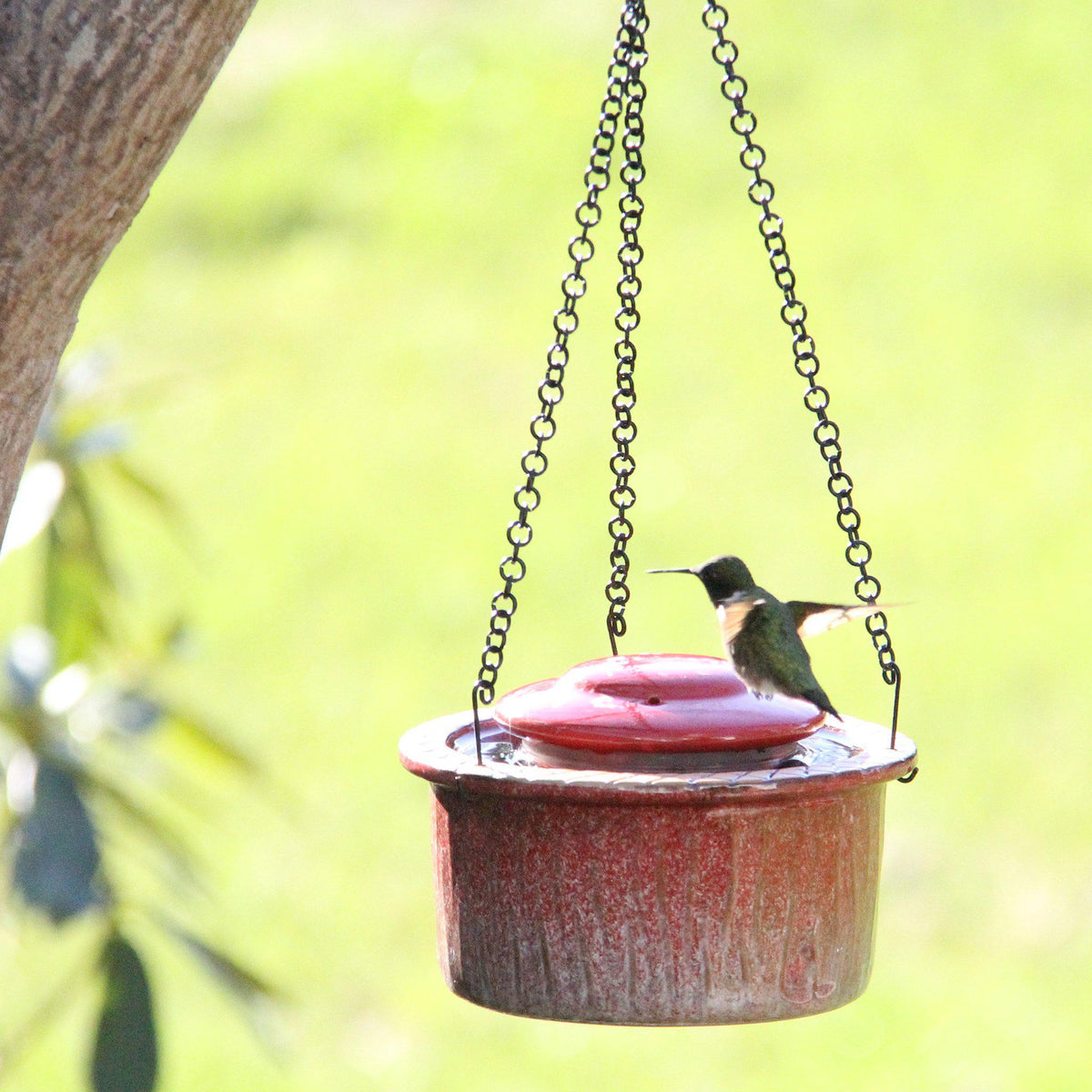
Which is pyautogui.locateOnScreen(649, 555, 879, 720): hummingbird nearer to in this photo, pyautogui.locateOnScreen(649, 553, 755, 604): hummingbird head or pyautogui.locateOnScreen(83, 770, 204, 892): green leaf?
pyautogui.locateOnScreen(649, 553, 755, 604): hummingbird head

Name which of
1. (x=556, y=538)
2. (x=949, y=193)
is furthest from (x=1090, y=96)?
(x=556, y=538)

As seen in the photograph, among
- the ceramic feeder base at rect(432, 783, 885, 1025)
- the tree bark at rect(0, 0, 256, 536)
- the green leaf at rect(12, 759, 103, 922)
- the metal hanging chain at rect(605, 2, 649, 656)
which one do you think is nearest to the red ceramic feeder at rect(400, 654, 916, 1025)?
the ceramic feeder base at rect(432, 783, 885, 1025)

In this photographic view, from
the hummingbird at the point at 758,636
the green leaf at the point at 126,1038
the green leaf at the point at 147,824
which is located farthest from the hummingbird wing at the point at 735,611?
the green leaf at the point at 147,824

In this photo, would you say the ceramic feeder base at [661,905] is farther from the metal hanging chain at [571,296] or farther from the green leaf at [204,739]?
the green leaf at [204,739]

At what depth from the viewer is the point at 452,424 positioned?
8.35 meters

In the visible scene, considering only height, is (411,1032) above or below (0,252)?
below

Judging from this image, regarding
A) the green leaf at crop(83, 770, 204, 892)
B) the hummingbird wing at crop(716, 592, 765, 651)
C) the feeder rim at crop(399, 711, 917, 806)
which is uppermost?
the hummingbird wing at crop(716, 592, 765, 651)

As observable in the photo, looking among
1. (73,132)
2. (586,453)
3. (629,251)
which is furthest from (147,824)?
(586,453)

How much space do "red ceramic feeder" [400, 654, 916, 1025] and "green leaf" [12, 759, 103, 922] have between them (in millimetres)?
1032

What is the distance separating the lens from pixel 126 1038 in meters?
2.91

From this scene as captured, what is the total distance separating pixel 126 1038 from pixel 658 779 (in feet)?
4.86

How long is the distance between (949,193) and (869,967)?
7.78m

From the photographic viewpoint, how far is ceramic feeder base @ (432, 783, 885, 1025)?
1909 millimetres

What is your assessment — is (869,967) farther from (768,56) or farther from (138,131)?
(768,56)
